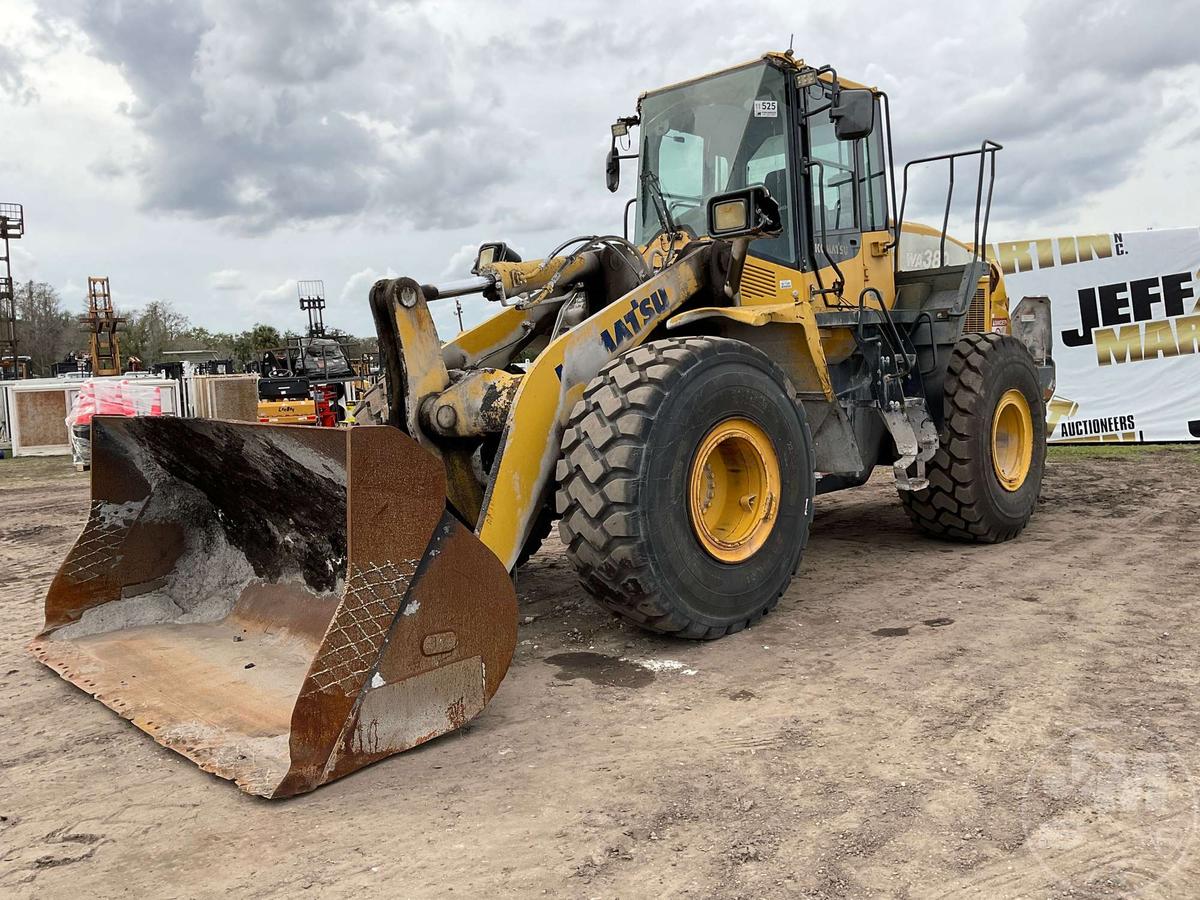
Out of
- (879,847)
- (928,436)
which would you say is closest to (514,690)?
(879,847)

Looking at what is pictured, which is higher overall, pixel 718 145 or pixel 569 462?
pixel 718 145

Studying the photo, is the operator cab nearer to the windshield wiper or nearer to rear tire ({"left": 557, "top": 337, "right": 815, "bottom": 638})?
the windshield wiper

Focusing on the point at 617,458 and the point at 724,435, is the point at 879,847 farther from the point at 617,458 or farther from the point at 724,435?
the point at 724,435

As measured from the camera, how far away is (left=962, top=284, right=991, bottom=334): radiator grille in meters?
7.50

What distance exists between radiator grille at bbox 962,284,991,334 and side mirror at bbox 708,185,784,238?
3232 mm

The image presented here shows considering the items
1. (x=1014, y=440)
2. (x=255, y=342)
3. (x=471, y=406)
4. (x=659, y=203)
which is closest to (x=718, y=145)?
(x=659, y=203)

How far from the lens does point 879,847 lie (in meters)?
2.54

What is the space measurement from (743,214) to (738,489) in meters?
1.34

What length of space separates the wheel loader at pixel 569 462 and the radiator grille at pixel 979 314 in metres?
1.10

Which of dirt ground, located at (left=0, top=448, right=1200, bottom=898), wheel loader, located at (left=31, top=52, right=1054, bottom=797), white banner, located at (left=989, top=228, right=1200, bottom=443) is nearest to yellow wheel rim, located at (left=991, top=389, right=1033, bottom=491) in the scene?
wheel loader, located at (left=31, top=52, right=1054, bottom=797)

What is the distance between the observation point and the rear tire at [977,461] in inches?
239

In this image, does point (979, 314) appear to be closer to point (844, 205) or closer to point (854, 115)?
point (844, 205)

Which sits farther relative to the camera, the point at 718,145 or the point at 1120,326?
the point at 1120,326

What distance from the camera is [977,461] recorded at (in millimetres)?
6062
